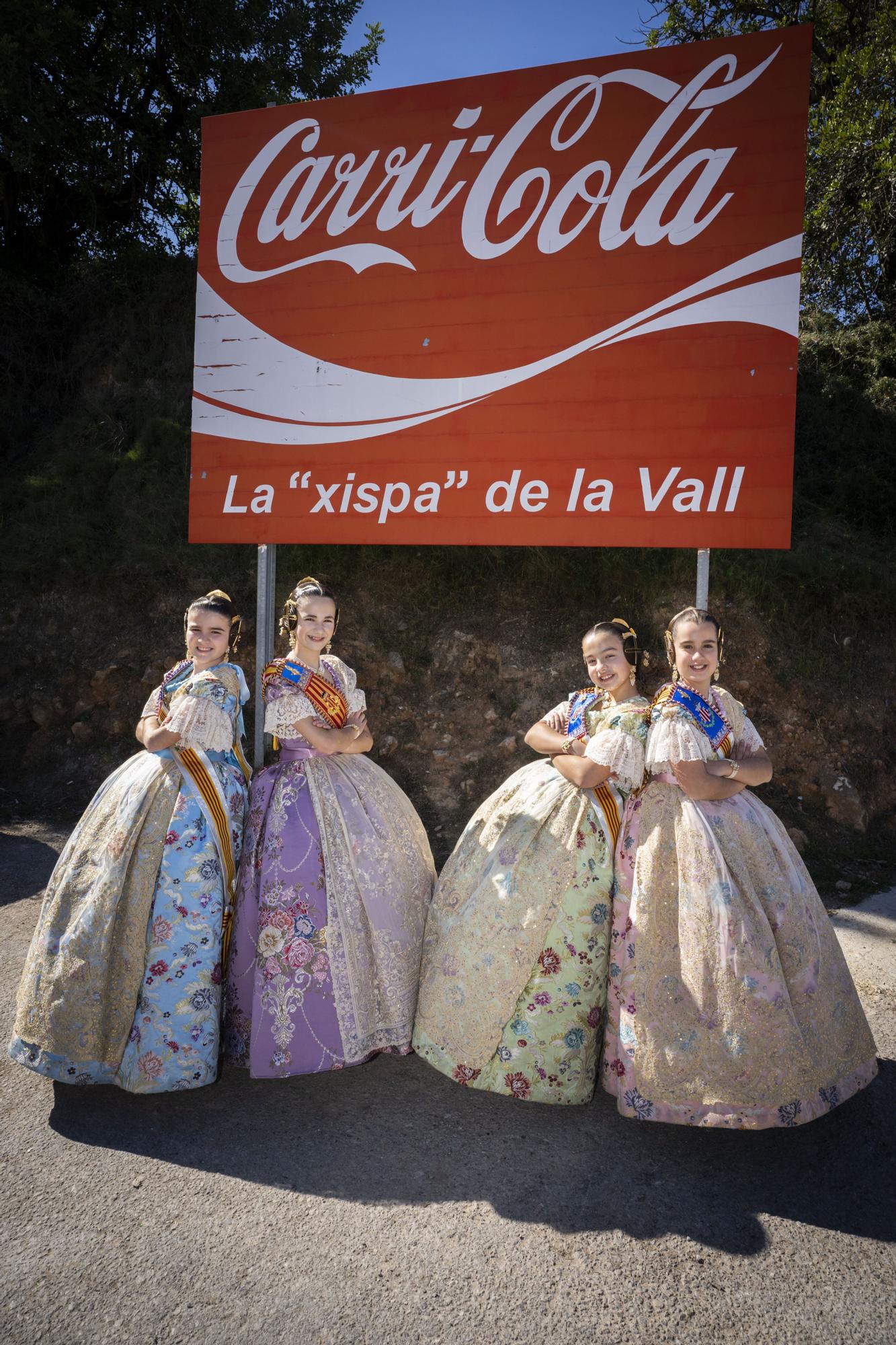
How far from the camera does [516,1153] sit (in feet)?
7.84

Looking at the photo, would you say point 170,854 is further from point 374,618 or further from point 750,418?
point 374,618

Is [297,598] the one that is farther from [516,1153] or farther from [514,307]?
[514,307]

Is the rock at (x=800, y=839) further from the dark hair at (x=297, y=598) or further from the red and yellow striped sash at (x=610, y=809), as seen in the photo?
the dark hair at (x=297, y=598)

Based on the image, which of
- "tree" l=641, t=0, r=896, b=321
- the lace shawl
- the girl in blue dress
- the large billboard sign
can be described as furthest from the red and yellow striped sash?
"tree" l=641, t=0, r=896, b=321

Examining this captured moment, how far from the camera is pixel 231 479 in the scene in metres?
4.65

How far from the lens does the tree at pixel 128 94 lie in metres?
8.14

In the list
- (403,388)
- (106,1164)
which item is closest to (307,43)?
(403,388)

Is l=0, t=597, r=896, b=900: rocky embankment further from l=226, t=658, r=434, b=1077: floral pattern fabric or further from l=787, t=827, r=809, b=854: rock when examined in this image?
l=226, t=658, r=434, b=1077: floral pattern fabric

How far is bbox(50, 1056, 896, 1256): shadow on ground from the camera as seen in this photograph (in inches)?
84.7

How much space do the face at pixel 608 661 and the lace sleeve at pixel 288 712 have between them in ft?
3.14

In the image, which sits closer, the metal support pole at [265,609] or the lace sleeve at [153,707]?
the lace sleeve at [153,707]

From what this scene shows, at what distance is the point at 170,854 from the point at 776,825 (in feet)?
6.33

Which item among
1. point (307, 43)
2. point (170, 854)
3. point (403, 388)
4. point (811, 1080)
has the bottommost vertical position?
point (811, 1080)

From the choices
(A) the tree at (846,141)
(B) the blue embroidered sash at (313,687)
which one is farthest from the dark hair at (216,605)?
(A) the tree at (846,141)
